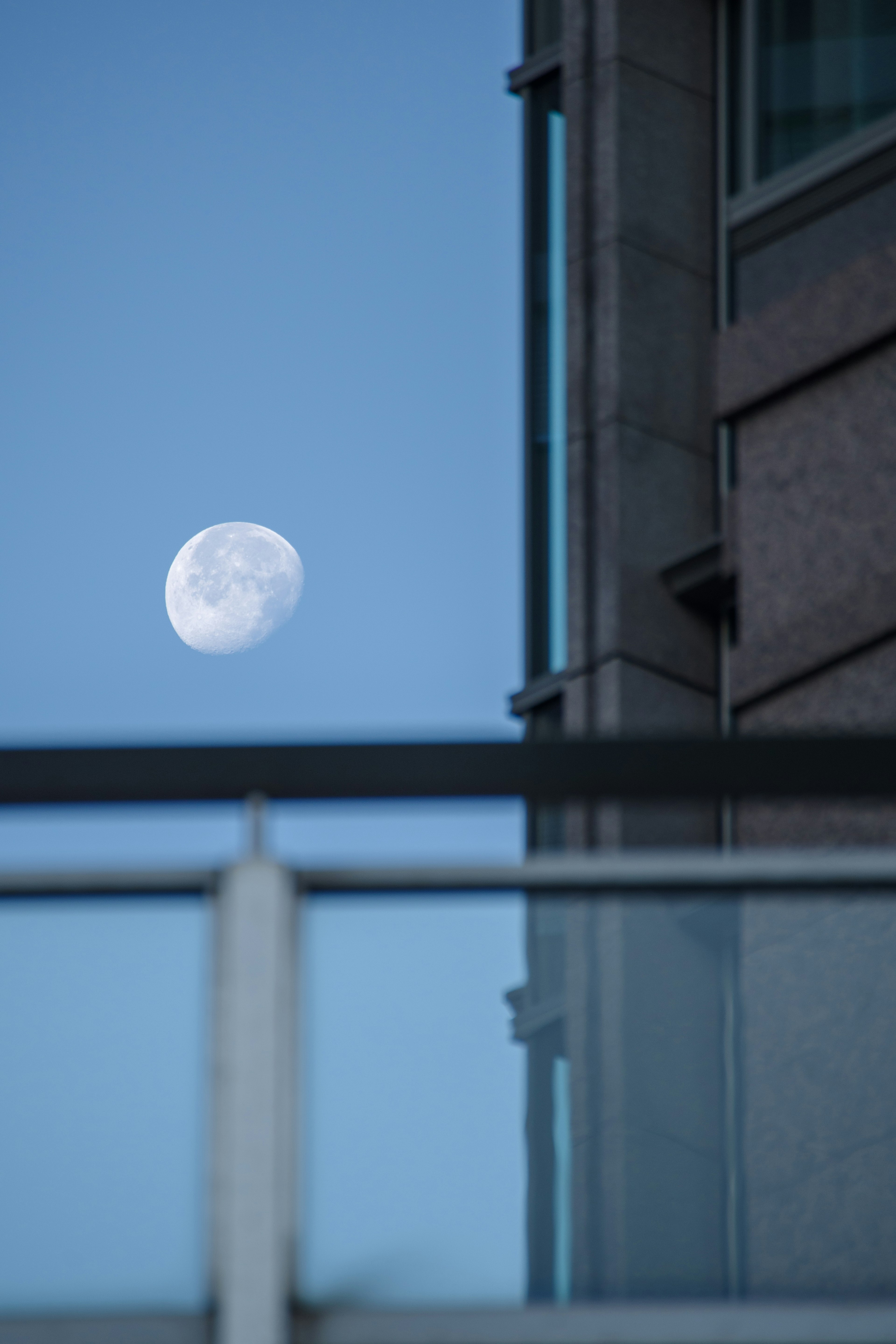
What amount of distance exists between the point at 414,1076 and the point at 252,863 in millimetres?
548

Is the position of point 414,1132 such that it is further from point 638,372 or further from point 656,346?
point 656,346

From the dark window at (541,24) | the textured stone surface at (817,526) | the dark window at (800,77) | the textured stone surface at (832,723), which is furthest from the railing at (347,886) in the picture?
the dark window at (541,24)

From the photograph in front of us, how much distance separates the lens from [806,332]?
8992 mm

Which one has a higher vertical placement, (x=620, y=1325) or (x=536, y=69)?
(x=536, y=69)

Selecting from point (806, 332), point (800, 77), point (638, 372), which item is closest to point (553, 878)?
point (806, 332)

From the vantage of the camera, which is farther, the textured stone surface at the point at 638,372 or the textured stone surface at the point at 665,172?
the textured stone surface at the point at 665,172

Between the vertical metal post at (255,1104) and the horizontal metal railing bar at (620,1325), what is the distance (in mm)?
147

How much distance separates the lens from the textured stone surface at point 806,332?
28.3ft

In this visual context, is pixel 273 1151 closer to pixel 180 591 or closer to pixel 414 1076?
pixel 414 1076

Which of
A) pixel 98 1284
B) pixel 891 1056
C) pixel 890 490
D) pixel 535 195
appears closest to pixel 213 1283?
pixel 98 1284

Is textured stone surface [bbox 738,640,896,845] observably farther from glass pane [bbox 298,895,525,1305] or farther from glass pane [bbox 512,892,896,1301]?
glass pane [bbox 298,895,525,1305]

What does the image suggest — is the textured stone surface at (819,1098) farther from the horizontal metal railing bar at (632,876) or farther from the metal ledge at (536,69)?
the metal ledge at (536,69)

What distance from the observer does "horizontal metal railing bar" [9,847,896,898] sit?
11.1ft

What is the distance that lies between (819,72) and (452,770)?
27.7 feet
